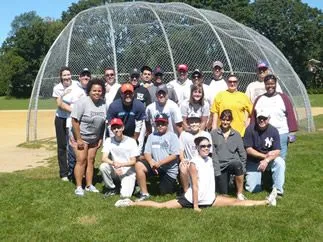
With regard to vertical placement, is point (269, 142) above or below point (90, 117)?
below

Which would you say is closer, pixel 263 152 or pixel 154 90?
pixel 263 152

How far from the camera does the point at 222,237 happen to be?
493 cm

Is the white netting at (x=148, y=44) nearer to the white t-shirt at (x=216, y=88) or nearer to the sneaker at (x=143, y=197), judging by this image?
the white t-shirt at (x=216, y=88)

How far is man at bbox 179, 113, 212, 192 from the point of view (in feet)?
21.1

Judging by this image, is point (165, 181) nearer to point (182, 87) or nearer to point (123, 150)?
point (123, 150)

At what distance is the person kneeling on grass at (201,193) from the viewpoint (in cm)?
585

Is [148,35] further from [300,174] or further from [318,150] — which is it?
[300,174]

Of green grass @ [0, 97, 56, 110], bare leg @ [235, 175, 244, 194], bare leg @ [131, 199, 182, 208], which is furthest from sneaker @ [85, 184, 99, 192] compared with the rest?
green grass @ [0, 97, 56, 110]

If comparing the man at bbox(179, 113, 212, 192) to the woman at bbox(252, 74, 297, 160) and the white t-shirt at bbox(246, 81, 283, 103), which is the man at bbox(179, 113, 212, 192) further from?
the white t-shirt at bbox(246, 81, 283, 103)

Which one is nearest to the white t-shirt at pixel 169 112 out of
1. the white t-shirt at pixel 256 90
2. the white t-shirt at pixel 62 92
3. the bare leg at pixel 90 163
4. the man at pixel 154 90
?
the man at pixel 154 90

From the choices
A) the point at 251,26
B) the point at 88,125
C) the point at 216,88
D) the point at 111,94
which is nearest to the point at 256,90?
the point at 216,88

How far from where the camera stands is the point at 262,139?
6770 mm

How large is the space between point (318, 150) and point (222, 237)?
6306 millimetres

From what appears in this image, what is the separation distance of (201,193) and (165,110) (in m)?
1.49
